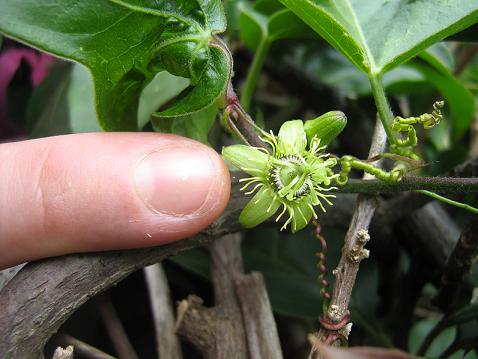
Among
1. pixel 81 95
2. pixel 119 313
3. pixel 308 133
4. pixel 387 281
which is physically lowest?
pixel 119 313

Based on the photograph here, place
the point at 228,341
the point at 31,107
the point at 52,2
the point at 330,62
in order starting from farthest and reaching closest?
the point at 330,62
the point at 31,107
the point at 228,341
the point at 52,2

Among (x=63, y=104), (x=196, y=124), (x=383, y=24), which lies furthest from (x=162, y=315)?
(x=383, y=24)

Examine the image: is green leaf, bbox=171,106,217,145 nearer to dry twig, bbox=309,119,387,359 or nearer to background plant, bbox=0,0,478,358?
background plant, bbox=0,0,478,358

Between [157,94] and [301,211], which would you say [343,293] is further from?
[157,94]

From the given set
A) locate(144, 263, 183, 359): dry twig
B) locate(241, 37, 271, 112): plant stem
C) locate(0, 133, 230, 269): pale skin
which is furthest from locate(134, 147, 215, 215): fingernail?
locate(241, 37, 271, 112): plant stem

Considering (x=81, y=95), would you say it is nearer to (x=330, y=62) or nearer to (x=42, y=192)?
(x=42, y=192)

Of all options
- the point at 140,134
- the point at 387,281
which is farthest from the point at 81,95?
the point at 387,281

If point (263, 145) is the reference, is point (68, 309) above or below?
below
